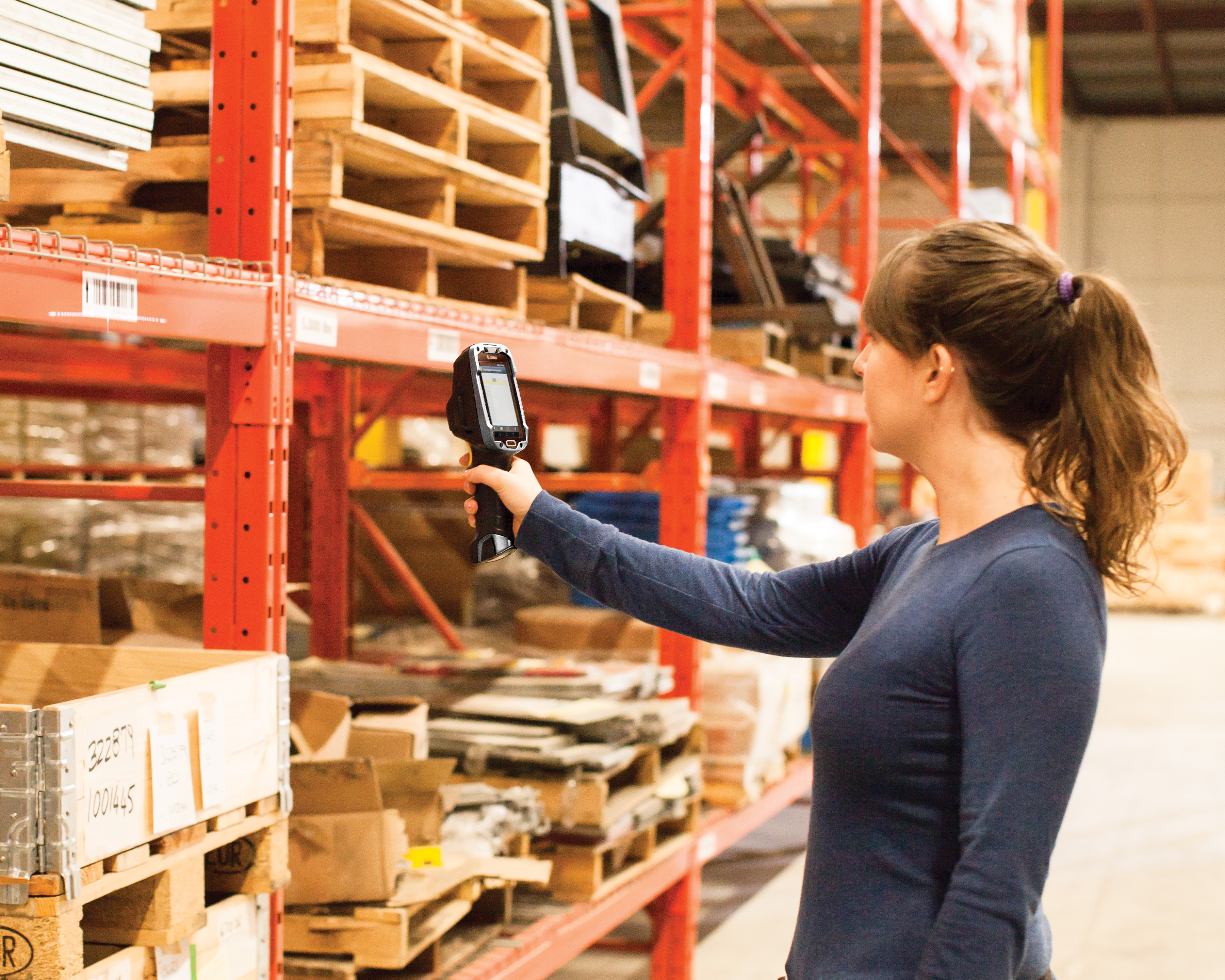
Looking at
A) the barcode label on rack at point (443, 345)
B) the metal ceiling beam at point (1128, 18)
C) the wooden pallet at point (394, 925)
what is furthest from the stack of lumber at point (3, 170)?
the metal ceiling beam at point (1128, 18)

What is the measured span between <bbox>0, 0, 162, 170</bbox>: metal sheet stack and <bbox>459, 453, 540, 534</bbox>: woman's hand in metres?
0.88

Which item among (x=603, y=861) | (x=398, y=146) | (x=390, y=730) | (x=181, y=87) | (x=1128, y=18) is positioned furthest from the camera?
(x=1128, y=18)

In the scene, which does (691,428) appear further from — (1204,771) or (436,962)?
(1204,771)

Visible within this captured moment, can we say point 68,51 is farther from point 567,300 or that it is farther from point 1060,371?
point 567,300

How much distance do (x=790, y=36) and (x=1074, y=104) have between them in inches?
751

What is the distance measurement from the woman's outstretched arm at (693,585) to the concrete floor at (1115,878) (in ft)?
11.2

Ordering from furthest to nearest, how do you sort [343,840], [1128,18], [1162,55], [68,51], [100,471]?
[1162,55]
[1128,18]
[100,471]
[343,840]
[68,51]

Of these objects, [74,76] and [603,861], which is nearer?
[74,76]

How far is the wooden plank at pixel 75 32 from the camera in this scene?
83.1 inches

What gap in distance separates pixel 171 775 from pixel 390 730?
1.49 m

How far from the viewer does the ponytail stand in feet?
5.44

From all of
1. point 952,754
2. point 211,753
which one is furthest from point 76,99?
point 952,754

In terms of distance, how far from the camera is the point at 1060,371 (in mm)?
1707

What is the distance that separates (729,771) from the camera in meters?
5.23
